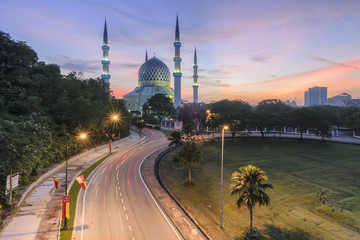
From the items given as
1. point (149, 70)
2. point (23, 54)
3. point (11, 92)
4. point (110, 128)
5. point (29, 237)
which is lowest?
point (29, 237)

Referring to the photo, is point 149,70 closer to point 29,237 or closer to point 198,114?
point 198,114

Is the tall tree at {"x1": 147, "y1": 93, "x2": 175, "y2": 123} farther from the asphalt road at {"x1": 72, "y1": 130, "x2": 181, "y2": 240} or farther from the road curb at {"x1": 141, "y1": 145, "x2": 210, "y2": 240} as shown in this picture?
the road curb at {"x1": 141, "y1": 145, "x2": 210, "y2": 240}

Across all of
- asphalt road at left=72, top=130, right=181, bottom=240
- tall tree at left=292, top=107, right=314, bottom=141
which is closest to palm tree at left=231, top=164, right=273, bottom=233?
asphalt road at left=72, top=130, right=181, bottom=240

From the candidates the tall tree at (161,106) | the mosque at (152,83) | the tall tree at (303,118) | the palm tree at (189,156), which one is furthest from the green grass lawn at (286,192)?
the mosque at (152,83)

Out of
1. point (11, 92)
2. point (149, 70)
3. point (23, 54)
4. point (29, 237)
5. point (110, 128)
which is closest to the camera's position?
point (29, 237)

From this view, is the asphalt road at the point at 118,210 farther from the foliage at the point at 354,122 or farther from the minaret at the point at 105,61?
the minaret at the point at 105,61

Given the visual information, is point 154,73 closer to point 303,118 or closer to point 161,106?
point 161,106

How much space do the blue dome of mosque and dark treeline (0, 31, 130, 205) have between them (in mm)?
84969

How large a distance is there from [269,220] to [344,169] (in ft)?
105

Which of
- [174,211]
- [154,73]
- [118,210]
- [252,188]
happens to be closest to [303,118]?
[252,188]

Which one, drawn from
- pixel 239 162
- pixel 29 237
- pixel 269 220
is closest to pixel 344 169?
pixel 239 162

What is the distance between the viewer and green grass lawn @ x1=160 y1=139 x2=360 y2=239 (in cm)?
2331

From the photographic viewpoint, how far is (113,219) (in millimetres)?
25297

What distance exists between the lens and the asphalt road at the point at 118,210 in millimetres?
22547
